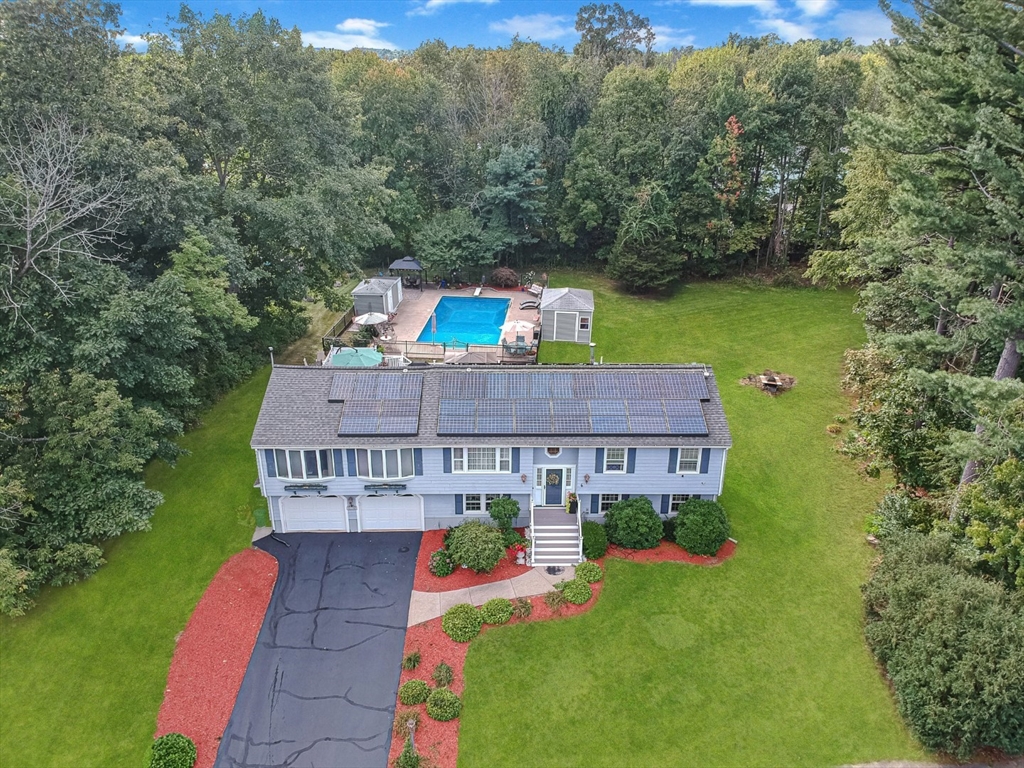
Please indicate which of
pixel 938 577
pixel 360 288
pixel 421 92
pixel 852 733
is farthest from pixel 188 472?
pixel 421 92

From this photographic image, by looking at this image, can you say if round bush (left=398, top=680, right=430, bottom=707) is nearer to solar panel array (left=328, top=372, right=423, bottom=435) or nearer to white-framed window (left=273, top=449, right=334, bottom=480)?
white-framed window (left=273, top=449, right=334, bottom=480)

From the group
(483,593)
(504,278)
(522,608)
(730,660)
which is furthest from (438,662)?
(504,278)

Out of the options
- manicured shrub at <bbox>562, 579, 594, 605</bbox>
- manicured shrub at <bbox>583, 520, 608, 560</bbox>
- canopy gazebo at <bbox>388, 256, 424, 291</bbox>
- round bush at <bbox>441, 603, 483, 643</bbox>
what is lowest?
round bush at <bbox>441, 603, 483, 643</bbox>

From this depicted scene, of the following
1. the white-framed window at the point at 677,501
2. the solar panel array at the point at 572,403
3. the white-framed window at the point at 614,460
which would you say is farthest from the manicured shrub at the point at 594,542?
the solar panel array at the point at 572,403

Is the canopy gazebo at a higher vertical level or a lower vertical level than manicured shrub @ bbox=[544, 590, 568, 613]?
higher

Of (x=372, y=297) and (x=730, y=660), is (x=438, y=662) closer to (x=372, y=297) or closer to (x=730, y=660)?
(x=730, y=660)


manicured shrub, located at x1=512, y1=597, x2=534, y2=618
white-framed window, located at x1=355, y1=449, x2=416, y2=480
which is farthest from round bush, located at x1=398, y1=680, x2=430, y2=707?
white-framed window, located at x1=355, y1=449, x2=416, y2=480

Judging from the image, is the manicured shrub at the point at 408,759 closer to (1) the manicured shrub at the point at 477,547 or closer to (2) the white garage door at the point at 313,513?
(1) the manicured shrub at the point at 477,547
